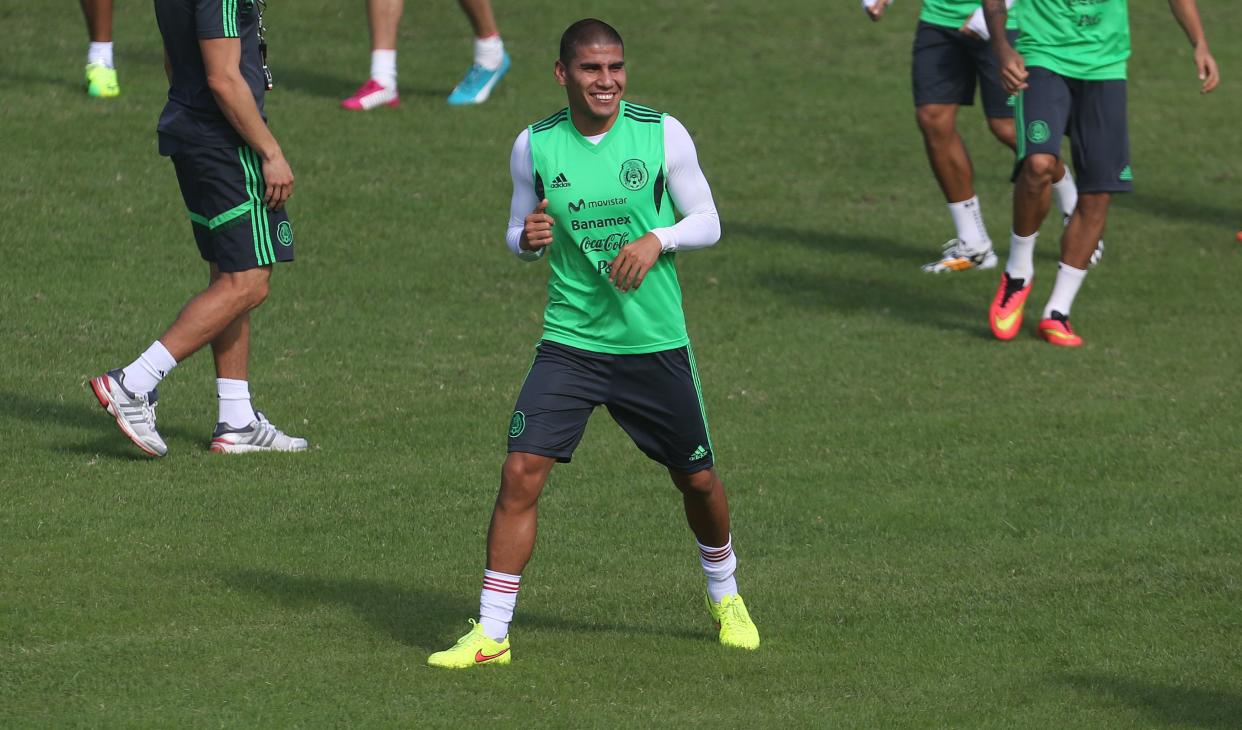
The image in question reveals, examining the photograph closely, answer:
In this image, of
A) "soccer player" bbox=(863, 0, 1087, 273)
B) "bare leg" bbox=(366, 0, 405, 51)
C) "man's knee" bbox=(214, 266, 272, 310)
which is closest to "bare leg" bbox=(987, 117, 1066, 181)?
"soccer player" bbox=(863, 0, 1087, 273)

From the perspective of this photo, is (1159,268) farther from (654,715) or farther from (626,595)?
(654,715)

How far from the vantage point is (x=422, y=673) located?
534 cm

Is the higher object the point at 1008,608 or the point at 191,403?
the point at 1008,608

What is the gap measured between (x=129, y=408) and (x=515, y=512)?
2.72m

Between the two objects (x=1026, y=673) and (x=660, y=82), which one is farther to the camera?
→ (x=660, y=82)

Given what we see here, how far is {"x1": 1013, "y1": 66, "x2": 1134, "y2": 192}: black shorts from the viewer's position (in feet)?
31.9

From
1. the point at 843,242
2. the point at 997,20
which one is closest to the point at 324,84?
the point at 843,242

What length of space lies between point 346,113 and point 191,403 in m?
5.40

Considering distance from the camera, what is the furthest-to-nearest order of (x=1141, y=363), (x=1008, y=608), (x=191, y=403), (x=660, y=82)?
(x=660, y=82), (x=1141, y=363), (x=191, y=403), (x=1008, y=608)

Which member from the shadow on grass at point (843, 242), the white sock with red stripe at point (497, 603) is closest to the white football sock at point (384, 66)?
the shadow on grass at point (843, 242)

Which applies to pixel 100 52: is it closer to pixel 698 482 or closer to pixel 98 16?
pixel 98 16

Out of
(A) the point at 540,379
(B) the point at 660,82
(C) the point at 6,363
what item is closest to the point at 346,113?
(B) the point at 660,82

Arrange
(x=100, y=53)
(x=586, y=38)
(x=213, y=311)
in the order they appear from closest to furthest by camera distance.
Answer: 1. (x=586, y=38)
2. (x=213, y=311)
3. (x=100, y=53)

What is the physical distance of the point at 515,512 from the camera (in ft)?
17.9
